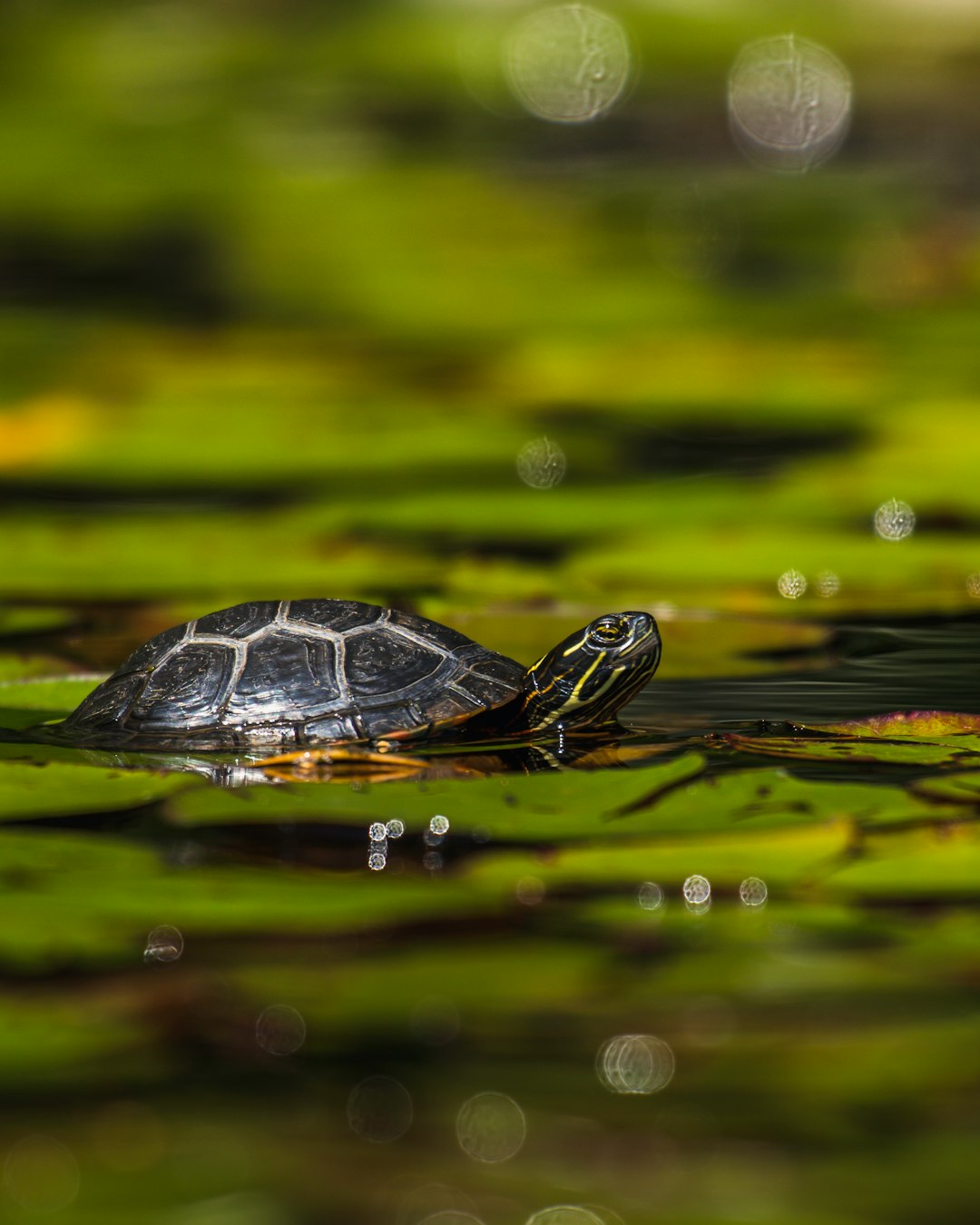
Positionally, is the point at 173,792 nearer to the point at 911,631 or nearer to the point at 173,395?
the point at 911,631

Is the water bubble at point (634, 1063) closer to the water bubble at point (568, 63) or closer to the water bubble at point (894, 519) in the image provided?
the water bubble at point (894, 519)

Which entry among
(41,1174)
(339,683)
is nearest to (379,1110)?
(41,1174)

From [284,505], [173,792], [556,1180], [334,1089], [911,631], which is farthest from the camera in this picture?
[284,505]

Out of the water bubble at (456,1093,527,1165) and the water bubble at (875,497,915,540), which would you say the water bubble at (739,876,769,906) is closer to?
the water bubble at (456,1093,527,1165)

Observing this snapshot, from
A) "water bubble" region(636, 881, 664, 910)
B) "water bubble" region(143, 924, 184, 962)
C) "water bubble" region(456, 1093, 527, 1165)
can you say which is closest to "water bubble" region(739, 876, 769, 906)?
"water bubble" region(636, 881, 664, 910)

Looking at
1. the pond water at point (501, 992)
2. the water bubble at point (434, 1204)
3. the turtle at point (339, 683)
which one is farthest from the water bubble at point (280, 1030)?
the turtle at point (339, 683)

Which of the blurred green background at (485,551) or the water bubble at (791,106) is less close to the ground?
the water bubble at (791,106)

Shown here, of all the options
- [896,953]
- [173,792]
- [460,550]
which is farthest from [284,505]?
[896,953]
